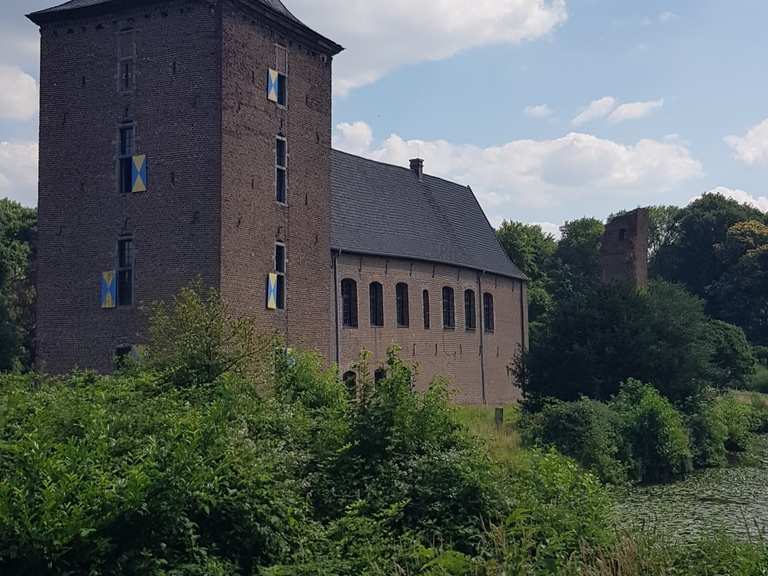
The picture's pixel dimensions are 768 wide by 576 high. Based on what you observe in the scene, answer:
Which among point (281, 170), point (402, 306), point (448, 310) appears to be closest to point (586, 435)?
point (281, 170)

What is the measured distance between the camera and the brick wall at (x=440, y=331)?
25.2 meters

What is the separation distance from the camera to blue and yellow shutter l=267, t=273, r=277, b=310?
20.8 meters

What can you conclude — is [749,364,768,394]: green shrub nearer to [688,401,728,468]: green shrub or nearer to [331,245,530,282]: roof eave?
[331,245,530,282]: roof eave

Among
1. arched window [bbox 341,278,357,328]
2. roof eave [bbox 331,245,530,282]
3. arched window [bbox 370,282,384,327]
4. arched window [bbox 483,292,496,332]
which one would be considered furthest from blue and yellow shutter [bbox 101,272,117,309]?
arched window [bbox 483,292,496,332]

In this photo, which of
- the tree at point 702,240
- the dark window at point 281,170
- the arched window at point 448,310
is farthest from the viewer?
the tree at point 702,240

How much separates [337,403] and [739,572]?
5996 mm

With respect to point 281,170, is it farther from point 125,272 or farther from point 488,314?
point 488,314

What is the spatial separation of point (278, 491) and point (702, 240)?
4954 centimetres

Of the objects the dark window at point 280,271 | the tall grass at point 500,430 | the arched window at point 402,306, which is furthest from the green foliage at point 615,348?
the dark window at point 280,271

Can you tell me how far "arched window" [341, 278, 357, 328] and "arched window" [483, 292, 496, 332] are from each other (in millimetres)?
7673

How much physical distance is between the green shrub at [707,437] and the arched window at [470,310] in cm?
1045

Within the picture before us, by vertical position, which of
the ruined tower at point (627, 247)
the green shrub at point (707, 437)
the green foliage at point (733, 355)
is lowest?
the green shrub at point (707, 437)

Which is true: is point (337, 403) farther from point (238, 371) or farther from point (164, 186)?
point (164, 186)

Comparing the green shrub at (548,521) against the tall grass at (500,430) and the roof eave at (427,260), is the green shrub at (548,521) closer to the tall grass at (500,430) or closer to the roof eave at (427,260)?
the tall grass at (500,430)
